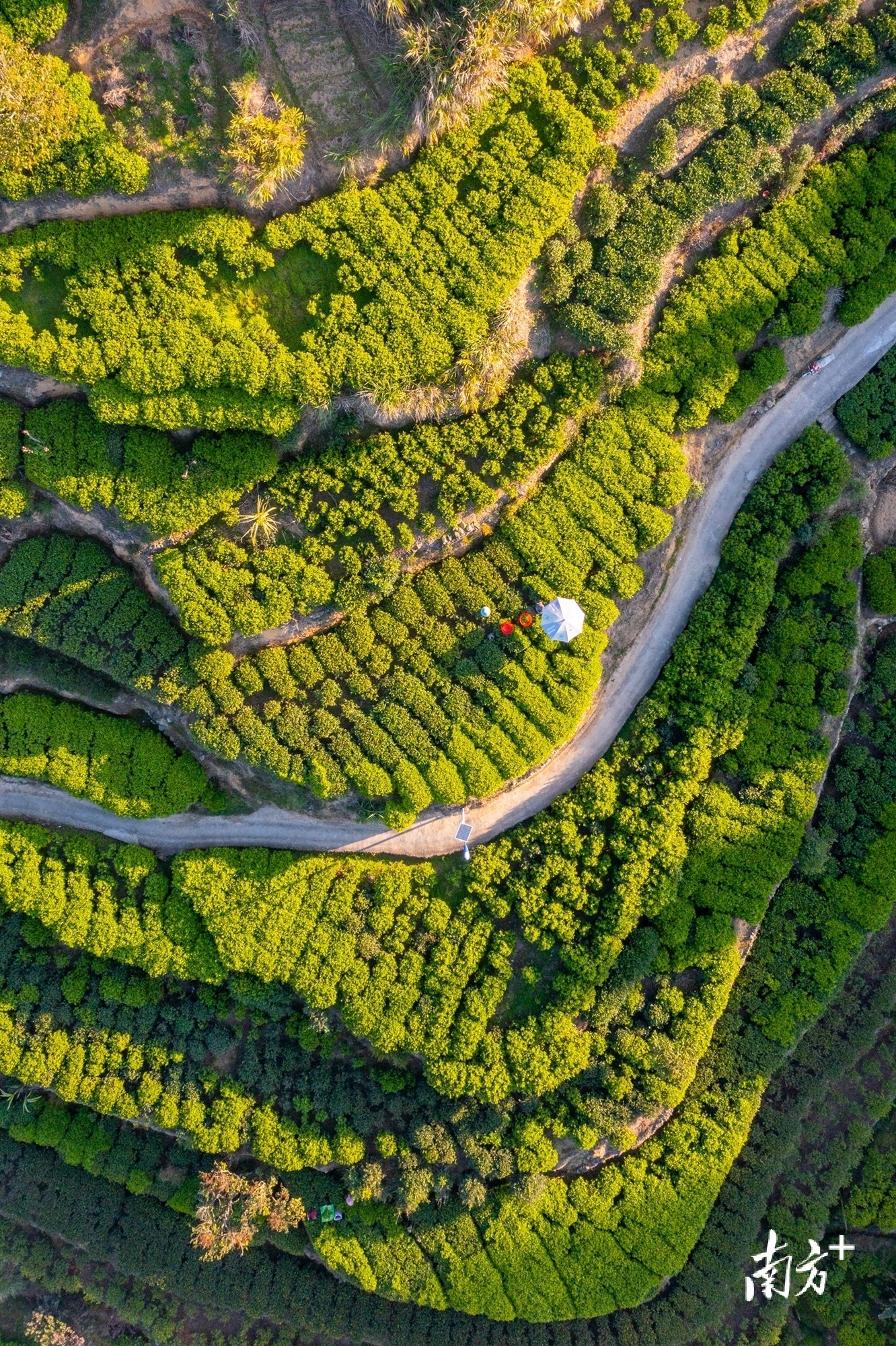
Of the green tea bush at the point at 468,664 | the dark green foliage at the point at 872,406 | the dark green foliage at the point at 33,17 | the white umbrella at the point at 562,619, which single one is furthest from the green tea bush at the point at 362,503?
the dark green foliage at the point at 33,17

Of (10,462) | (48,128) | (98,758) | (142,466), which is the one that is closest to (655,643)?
(142,466)

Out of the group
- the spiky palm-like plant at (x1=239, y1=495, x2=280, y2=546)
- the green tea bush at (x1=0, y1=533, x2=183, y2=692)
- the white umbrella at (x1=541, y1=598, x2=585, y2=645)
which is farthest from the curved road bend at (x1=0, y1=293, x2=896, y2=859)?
the spiky palm-like plant at (x1=239, y1=495, x2=280, y2=546)

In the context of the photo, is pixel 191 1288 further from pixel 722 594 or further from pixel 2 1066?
pixel 722 594

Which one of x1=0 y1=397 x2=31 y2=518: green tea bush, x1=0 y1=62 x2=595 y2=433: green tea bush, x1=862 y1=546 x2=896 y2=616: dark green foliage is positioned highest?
x1=0 y1=62 x2=595 y2=433: green tea bush

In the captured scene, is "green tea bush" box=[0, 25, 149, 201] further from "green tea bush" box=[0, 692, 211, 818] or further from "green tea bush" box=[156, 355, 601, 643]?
"green tea bush" box=[0, 692, 211, 818]

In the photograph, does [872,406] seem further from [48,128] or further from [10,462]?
[10,462]

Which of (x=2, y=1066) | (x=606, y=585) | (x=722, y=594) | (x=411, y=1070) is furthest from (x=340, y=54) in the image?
(x=2, y=1066)
